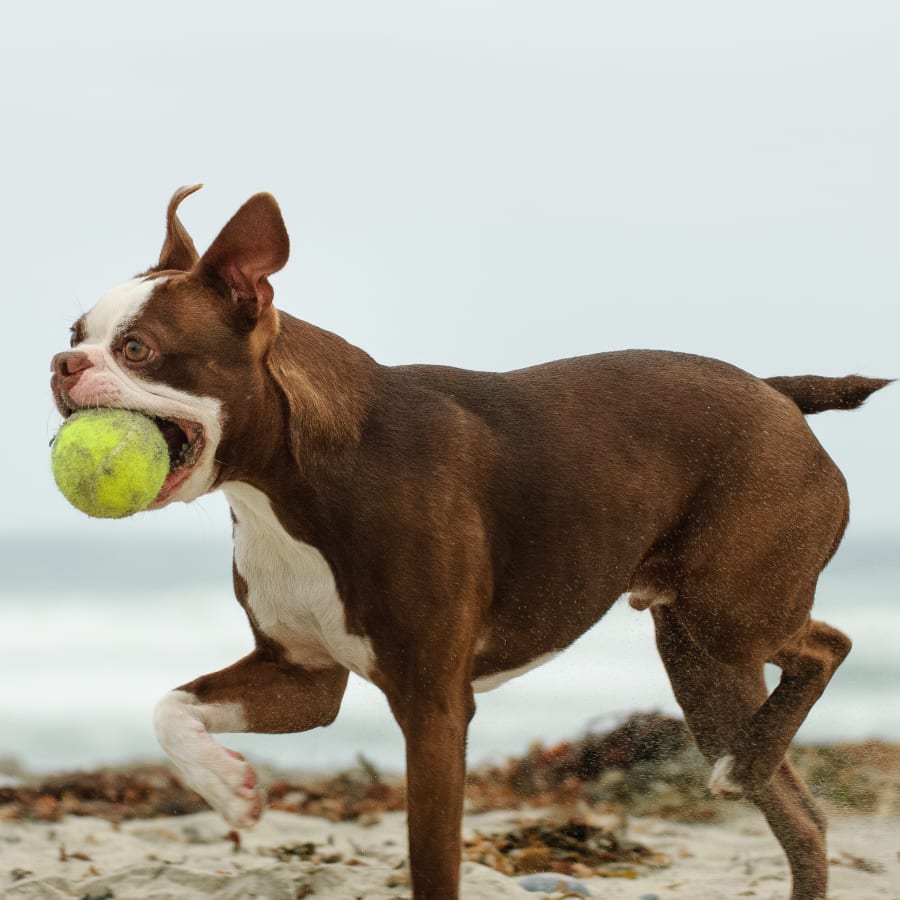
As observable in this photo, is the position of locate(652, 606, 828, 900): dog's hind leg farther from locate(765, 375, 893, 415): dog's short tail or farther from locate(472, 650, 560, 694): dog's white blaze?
locate(765, 375, 893, 415): dog's short tail

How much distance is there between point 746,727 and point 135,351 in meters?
2.35

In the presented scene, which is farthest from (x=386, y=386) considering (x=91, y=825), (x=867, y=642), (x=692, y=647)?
(x=867, y=642)

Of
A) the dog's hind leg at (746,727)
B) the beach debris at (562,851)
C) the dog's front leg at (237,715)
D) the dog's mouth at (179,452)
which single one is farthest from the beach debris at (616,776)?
the dog's mouth at (179,452)

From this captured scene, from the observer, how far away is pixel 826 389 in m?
4.92

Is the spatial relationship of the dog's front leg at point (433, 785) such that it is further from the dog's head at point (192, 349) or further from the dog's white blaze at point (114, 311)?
the dog's white blaze at point (114, 311)

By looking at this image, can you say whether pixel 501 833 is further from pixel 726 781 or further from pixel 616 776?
pixel 726 781

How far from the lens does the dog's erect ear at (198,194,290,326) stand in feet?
12.6

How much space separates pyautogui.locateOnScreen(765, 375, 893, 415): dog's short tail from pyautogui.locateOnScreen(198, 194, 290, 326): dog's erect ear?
5.75ft

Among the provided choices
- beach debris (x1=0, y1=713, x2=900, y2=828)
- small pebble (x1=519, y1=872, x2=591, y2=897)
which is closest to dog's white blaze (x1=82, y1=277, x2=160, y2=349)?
small pebble (x1=519, y1=872, x2=591, y2=897)

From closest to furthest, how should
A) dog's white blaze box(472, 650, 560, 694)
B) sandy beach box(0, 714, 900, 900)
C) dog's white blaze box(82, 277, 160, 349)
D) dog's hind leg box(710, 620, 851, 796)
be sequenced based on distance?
dog's white blaze box(82, 277, 160, 349) < dog's white blaze box(472, 650, 560, 694) < dog's hind leg box(710, 620, 851, 796) < sandy beach box(0, 714, 900, 900)

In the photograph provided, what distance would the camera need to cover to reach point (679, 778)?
22.1 ft

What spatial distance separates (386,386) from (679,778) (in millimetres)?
3179

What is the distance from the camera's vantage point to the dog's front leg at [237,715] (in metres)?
4.18

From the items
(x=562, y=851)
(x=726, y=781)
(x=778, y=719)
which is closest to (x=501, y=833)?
(x=562, y=851)
